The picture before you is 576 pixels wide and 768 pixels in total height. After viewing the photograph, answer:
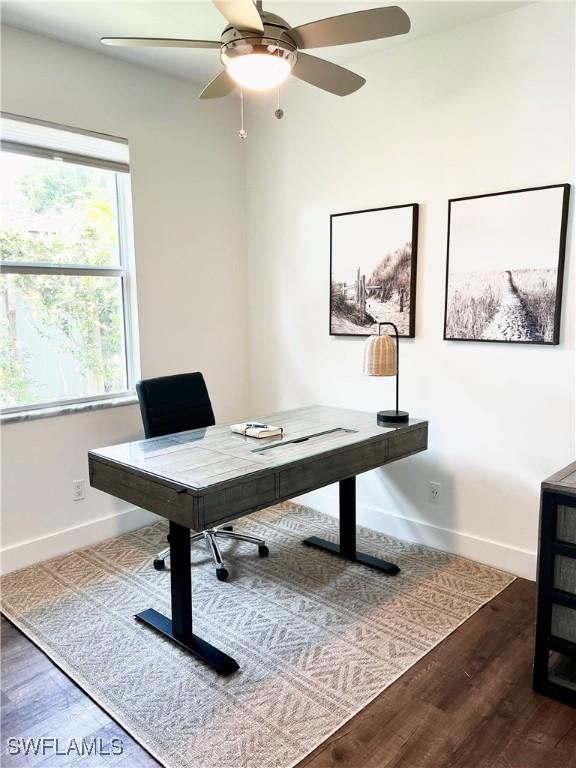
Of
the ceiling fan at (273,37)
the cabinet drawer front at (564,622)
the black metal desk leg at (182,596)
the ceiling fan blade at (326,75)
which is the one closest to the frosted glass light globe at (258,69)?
the ceiling fan at (273,37)

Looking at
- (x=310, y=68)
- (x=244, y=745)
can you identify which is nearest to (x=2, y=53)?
(x=310, y=68)

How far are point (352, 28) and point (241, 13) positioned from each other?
396 millimetres

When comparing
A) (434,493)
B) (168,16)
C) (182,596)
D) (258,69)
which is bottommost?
(182,596)

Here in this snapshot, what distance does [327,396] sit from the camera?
3.62 metres

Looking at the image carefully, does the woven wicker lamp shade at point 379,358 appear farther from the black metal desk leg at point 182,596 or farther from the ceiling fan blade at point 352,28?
the ceiling fan blade at point 352,28

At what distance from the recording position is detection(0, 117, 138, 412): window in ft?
9.53

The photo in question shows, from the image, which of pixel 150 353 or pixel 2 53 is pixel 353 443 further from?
pixel 2 53

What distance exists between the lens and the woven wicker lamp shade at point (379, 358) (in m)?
2.79

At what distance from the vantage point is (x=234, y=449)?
2410 mm

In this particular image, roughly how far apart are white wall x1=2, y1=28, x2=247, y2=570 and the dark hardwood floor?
887 millimetres

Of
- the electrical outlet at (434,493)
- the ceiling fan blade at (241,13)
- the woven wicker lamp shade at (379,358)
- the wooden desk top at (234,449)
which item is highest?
the ceiling fan blade at (241,13)

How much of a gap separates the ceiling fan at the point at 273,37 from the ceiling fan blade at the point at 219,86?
0.78 ft

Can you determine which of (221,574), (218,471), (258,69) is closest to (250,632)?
(221,574)

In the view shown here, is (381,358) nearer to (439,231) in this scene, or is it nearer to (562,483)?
(439,231)
